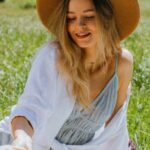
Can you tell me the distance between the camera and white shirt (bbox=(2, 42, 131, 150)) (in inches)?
131

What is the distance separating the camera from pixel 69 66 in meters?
3.51

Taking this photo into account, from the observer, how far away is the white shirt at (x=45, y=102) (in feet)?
11.0

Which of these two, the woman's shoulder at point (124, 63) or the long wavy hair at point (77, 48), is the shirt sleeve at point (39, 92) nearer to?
the long wavy hair at point (77, 48)

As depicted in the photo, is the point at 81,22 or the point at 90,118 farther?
the point at 90,118

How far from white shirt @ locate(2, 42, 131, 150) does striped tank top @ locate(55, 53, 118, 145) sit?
6 cm

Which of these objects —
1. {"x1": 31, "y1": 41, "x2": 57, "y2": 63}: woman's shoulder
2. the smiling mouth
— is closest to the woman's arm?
{"x1": 31, "y1": 41, "x2": 57, "y2": 63}: woman's shoulder

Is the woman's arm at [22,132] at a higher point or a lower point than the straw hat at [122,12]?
lower

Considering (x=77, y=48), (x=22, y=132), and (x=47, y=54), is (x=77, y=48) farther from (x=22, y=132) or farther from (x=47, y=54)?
(x=22, y=132)

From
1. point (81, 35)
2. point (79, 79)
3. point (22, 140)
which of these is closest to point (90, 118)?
point (79, 79)

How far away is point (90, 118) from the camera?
3.73m

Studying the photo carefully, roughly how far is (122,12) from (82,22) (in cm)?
34

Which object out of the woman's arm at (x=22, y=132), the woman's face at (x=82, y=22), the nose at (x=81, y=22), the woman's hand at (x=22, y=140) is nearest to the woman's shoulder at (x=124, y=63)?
the woman's face at (x=82, y=22)

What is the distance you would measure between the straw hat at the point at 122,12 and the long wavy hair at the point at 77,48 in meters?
0.04

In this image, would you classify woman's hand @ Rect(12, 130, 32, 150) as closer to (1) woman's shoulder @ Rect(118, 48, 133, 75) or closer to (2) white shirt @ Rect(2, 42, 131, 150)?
(2) white shirt @ Rect(2, 42, 131, 150)
